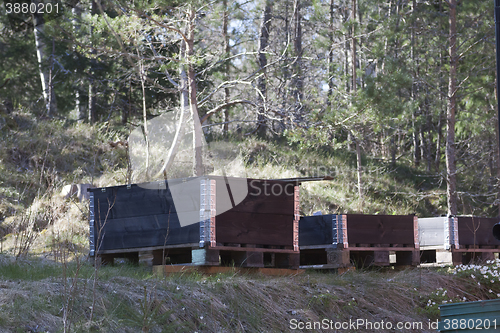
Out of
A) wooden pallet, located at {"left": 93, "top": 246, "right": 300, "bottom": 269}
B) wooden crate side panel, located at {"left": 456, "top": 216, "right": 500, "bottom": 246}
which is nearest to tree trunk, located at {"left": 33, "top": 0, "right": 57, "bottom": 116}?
wooden pallet, located at {"left": 93, "top": 246, "right": 300, "bottom": 269}

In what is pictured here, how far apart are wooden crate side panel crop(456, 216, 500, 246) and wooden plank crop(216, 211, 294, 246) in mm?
3261

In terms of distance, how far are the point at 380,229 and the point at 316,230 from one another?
953 millimetres

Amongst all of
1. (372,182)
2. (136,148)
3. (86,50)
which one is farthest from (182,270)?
(372,182)

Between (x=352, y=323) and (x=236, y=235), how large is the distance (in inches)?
67.6

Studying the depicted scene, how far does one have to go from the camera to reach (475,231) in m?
8.11

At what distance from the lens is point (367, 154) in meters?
18.4

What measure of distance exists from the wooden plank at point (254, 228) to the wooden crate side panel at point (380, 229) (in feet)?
3.65

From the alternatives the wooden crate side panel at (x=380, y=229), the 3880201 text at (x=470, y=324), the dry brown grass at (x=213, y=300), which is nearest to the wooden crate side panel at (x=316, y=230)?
the wooden crate side panel at (x=380, y=229)

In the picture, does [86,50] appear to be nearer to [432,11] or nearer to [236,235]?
[236,235]

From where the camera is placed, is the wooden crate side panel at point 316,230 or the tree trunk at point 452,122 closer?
the wooden crate side panel at point 316,230

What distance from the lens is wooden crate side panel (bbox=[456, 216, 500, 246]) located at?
326 inches

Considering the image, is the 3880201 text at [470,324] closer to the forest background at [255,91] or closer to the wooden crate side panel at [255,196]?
the wooden crate side panel at [255,196]

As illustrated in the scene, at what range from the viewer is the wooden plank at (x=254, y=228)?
20.4 feet

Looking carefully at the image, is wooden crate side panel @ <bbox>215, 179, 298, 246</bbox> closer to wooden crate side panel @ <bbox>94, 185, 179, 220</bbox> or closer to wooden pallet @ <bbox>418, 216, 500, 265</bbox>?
wooden crate side panel @ <bbox>94, 185, 179, 220</bbox>
